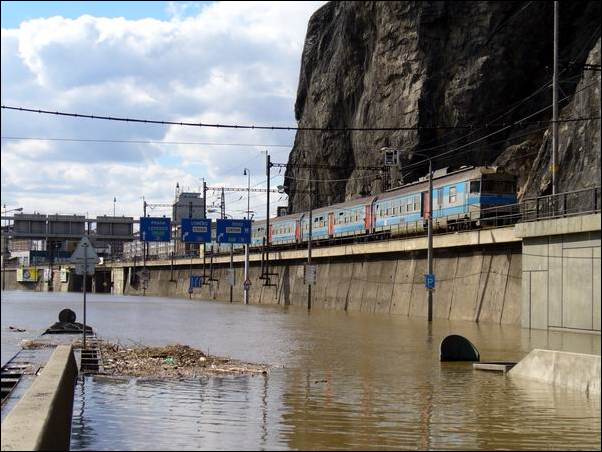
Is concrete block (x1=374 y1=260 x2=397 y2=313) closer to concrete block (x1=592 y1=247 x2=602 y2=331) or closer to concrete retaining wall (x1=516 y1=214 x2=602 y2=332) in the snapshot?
concrete retaining wall (x1=516 y1=214 x2=602 y2=332)

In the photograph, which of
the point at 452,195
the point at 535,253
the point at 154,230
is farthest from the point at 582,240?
the point at 154,230

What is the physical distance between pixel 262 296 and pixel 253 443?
65.1 meters

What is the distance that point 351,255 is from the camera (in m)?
57.2

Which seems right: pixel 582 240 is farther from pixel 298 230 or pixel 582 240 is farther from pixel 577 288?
pixel 298 230

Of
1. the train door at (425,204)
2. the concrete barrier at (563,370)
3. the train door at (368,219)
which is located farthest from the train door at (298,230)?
the concrete barrier at (563,370)

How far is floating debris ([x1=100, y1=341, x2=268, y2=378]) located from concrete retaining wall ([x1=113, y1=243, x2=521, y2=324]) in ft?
62.3

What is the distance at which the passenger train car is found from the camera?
43.4 m

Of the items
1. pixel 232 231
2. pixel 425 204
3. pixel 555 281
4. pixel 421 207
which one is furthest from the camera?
pixel 232 231

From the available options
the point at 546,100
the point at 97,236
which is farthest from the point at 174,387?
the point at 97,236

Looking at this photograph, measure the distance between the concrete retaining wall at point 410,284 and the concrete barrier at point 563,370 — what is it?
20.0 meters

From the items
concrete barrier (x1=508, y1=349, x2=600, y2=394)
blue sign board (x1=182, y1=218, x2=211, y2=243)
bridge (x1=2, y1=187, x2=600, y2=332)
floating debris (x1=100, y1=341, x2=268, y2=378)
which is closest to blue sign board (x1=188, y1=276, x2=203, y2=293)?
blue sign board (x1=182, y1=218, x2=211, y2=243)

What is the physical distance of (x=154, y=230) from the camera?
89000 mm

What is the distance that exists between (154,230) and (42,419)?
82.1 meters

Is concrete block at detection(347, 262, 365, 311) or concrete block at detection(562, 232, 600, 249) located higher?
concrete block at detection(562, 232, 600, 249)
